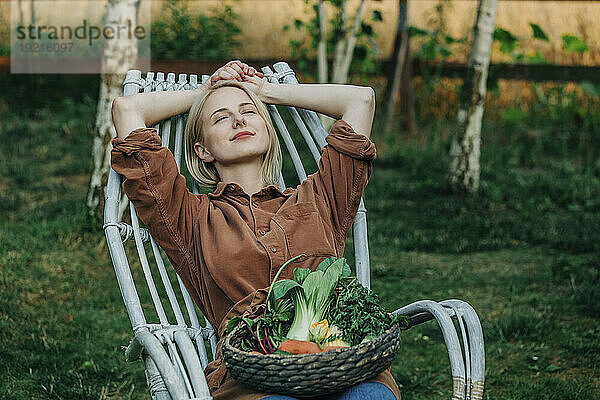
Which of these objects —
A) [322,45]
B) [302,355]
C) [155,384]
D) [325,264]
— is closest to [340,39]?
[322,45]

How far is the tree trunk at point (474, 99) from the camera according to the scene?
16.5 ft

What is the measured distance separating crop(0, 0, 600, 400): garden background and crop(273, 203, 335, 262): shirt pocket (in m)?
0.97

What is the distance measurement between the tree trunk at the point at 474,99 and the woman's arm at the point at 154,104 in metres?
2.75

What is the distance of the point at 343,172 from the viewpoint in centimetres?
241

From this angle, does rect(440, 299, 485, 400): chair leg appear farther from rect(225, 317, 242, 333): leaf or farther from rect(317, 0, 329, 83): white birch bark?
rect(317, 0, 329, 83): white birch bark

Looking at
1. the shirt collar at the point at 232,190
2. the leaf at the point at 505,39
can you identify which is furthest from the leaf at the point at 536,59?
the shirt collar at the point at 232,190

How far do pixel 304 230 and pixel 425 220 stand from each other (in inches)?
110

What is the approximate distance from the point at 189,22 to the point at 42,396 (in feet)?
18.4

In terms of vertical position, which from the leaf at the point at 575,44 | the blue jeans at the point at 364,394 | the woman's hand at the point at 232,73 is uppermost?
the leaf at the point at 575,44

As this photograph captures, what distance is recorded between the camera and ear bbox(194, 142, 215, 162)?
247 centimetres

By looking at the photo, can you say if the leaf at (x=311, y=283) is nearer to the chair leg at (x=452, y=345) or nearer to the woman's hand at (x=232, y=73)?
the chair leg at (x=452, y=345)

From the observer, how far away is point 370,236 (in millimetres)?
4723

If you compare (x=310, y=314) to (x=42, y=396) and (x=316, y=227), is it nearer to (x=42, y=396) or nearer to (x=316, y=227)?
(x=316, y=227)

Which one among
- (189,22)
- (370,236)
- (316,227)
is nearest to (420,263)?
(370,236)
